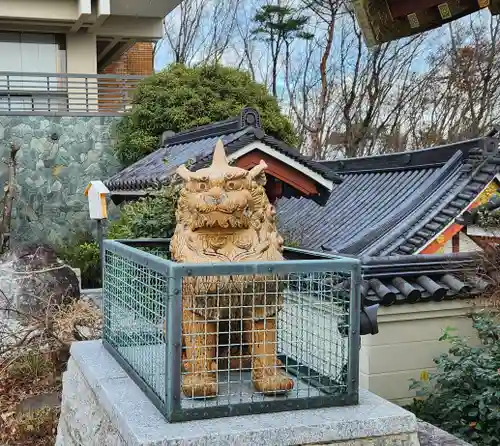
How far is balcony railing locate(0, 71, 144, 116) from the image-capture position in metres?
16.3

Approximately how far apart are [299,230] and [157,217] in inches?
177

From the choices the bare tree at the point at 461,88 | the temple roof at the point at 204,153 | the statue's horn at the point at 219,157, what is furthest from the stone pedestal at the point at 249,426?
the bare tree at the point at 461,88

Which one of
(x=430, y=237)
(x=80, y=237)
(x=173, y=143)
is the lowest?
(x=80, y=237)

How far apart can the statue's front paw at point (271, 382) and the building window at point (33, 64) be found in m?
15.3

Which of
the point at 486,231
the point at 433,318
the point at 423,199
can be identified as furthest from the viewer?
the point at 423,199

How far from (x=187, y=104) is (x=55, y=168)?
379 cm

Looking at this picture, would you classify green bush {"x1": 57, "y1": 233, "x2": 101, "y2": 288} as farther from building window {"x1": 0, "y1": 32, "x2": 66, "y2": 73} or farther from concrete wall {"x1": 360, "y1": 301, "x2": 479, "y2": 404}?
concrete wall {"x1": 360, "y1": 301, "x2": 479, "y2": 404}

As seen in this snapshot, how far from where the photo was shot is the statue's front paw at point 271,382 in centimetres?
323

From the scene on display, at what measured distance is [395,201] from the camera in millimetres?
10242

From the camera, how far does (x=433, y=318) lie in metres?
6.78

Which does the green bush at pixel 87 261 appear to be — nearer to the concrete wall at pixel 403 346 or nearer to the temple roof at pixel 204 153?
the temple roof at pixel 204 153

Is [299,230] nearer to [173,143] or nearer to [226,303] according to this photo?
[173,143]

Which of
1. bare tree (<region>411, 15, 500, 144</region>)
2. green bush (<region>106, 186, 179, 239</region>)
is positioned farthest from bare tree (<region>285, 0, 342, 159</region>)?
green bush (<region>106, 186, 179, 239</region>)

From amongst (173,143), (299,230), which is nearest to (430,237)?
(299,230)
